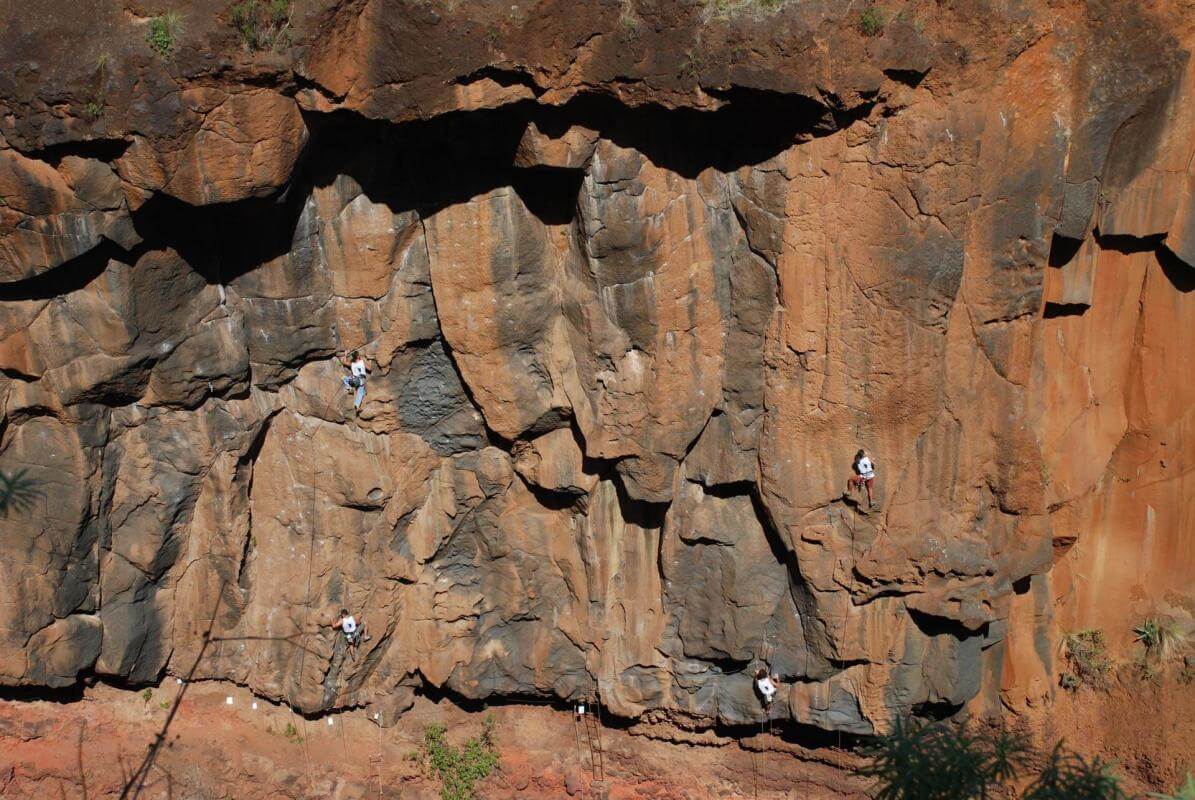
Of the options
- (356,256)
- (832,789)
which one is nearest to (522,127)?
(356,256)

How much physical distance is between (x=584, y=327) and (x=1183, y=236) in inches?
287

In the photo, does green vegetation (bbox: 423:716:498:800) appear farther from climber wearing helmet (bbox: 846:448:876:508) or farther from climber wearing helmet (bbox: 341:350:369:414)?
climber wearing helmet (bbox: 846:448:876:508)

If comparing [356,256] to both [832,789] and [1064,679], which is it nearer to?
[832,789]

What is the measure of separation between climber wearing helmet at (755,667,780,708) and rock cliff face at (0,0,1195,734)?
0.23 metres

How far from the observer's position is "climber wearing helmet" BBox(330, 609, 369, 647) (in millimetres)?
15820

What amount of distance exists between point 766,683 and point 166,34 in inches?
428

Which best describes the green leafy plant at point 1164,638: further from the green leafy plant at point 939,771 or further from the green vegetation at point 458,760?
the green vegetation at point 458,760

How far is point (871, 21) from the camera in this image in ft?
39.5

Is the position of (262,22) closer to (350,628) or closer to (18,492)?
(18,492)

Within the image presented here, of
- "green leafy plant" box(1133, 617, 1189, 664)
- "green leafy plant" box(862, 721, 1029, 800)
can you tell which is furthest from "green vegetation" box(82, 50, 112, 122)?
"green leafy plant" box(1133, 617, 1189, 664)

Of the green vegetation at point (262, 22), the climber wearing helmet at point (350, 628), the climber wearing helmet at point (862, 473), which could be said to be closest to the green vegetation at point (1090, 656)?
the climber wearing helmet at point (862, 473)

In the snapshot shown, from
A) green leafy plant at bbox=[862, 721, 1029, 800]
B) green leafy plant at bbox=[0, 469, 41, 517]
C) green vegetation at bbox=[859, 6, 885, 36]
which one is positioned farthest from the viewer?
green leafy plant at bbox=[0, 469, 41, 517]

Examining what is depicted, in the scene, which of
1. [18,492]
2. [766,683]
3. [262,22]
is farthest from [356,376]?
[766,683]

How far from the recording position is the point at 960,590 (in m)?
14.7
